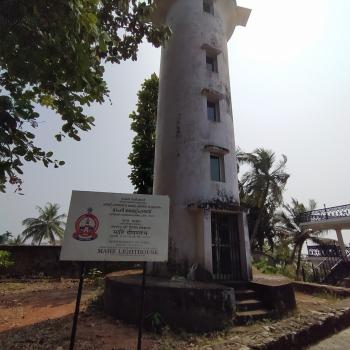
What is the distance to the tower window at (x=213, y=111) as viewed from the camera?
11328 millimetres

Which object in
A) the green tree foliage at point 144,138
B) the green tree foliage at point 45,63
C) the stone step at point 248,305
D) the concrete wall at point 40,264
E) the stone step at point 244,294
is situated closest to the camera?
the green tree foliage at point 45,63

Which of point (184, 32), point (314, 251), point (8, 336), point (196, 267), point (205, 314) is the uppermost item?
point (184, 32)

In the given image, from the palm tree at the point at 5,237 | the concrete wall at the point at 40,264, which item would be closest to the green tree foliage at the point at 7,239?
the palm tree at the point at 5,237

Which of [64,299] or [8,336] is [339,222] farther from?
[8,336]

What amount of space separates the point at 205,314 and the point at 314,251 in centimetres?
2037

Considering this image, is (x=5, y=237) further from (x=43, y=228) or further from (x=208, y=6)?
(x=208, y=6)

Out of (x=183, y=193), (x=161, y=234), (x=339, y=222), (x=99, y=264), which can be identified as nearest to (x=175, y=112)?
(x=183, y=193)

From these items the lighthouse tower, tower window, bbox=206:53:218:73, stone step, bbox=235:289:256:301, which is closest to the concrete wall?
the lighthouse tower

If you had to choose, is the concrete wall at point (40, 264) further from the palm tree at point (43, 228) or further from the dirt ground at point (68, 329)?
the palm tree at point (43, 228)

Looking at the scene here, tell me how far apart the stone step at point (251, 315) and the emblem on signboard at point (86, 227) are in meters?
4.39

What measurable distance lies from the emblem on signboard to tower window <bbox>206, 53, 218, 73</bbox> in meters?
9.87

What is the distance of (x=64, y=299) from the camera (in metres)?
8.82

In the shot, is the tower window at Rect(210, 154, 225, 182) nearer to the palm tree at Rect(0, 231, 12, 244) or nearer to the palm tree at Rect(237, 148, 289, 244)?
the palm tree at Rect(237, 148, 289, 244)

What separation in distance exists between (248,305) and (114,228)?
16.0 ft
